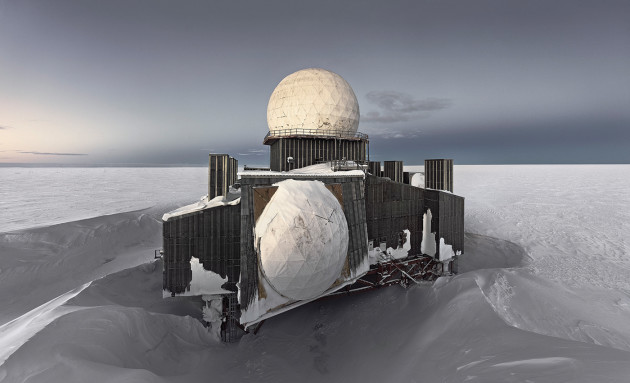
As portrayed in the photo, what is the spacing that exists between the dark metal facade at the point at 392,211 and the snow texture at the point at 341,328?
3483 mm

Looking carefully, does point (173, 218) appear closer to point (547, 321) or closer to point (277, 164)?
point (277, 164)

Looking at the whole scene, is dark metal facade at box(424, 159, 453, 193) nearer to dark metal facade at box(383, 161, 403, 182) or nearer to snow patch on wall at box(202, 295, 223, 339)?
dark metal facade at box(383, 161, 403, 182)

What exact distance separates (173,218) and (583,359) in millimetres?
13784

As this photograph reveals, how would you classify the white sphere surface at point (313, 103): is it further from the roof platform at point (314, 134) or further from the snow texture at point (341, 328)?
the snow texture at point (341, 328)

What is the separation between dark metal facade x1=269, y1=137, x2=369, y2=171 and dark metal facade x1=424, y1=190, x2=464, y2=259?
5929 mm

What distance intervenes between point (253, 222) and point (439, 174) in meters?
15.2

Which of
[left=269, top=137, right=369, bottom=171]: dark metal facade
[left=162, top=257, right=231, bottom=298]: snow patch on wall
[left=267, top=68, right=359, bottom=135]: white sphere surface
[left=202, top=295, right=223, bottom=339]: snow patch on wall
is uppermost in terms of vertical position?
[left=267, top=68, right=359, bottom=135]: white sphere surface

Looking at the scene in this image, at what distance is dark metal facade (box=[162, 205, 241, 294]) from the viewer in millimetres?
11609

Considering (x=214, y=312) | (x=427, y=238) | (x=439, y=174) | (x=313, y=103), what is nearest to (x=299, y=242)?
(x=214, y=312)

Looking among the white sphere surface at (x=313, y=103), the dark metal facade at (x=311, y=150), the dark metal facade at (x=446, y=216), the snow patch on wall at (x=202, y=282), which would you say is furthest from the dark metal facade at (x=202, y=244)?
the dark metal facade at (x=446, y=216)

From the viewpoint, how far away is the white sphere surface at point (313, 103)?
794 inches

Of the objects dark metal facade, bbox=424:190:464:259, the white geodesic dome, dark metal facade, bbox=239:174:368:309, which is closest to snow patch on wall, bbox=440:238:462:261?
dark metal facade, bbox=424:190:464:259

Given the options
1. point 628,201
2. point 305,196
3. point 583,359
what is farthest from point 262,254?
point 628,201

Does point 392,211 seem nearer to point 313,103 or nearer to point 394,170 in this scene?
point 394,170
